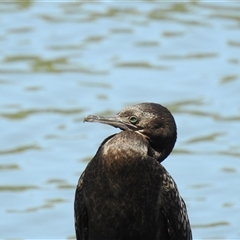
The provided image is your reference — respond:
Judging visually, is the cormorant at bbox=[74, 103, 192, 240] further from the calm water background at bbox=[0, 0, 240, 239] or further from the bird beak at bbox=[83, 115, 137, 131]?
the calm water background at bbox=[0, 0, 240, 239]

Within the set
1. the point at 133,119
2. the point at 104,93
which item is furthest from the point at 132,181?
the point at 104,93

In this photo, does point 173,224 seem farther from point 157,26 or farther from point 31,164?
point 157,26

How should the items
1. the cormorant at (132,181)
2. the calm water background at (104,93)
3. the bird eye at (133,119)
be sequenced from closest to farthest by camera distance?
the cormorant at (132,181) < the bird eye at (133,119) < the calm water background at (104,93)

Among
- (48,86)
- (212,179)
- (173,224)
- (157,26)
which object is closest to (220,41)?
(157,26)

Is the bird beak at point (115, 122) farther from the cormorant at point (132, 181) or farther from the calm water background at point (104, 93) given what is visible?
the calm water background at point (104, 93)

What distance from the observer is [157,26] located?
64.3 feet

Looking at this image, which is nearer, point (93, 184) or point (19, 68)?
point (93, 184)

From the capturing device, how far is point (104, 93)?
1722 cm

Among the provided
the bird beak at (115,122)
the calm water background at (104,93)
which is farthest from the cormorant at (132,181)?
the calm water background at (104,93)

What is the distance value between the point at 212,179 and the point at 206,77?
3025mm

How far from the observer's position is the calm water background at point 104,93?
14508 millimetres

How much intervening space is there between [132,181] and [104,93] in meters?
7.41

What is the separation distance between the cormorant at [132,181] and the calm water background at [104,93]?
3.80 metres

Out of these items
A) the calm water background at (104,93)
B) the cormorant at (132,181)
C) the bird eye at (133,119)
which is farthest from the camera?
the calm water background at (104,93)
